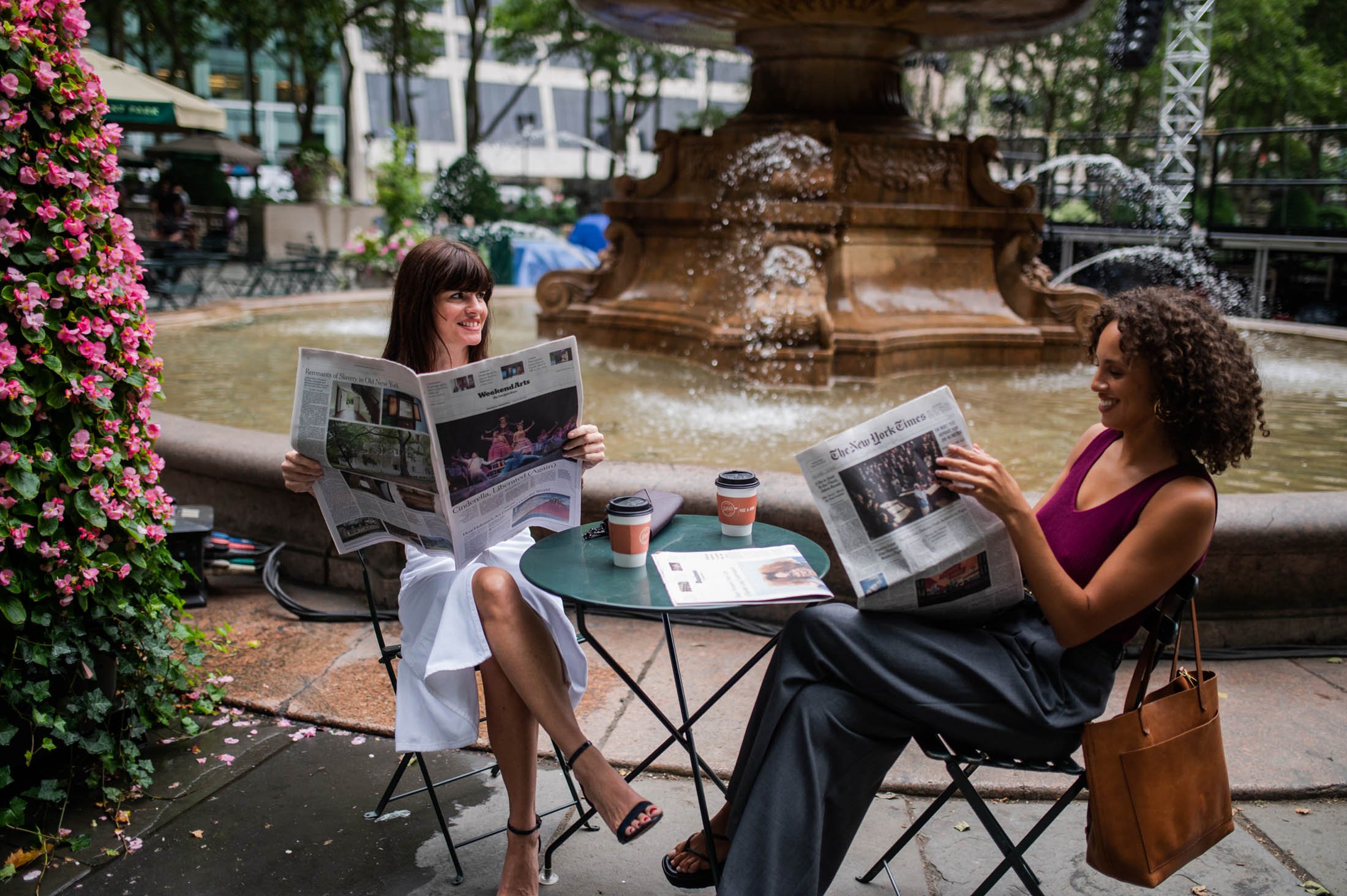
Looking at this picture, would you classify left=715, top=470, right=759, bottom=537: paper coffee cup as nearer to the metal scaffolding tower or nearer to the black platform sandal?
the black platform sandal

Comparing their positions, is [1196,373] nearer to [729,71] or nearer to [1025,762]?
[1025,762]

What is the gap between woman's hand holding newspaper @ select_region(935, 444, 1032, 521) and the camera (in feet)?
7.14

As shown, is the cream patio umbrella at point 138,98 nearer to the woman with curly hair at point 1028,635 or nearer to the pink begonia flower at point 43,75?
the pink begonia flower at point 43,75

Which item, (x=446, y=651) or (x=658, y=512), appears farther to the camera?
(x=658, y=512)

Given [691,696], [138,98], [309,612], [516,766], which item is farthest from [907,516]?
[138,98]

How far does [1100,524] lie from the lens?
7.55 ft

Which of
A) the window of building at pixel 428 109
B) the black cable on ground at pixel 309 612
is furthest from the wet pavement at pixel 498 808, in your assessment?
the window of building at pixel 428 109

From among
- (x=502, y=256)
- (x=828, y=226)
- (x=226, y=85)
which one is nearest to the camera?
(x=828, y=226)

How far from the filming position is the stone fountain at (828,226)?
25.4ft

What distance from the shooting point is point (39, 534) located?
276 centimetres

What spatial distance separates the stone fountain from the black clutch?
460 centimetres

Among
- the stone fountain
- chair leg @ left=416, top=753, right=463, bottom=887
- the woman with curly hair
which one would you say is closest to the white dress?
chair leg @ left=416, top=753, right=463, bottom=887

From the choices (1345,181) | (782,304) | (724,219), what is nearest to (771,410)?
(782,304)

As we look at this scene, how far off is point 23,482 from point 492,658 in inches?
47.3
